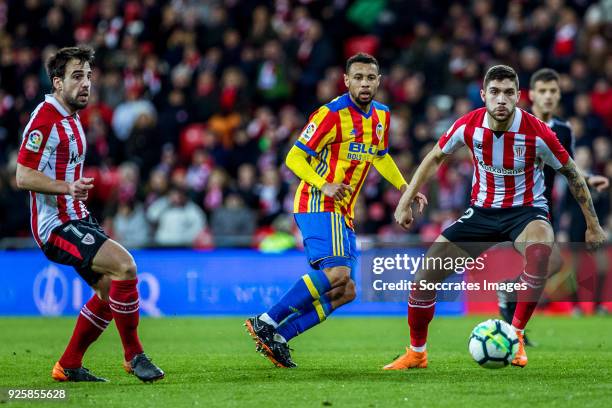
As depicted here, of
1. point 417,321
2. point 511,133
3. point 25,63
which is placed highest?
point 25,63

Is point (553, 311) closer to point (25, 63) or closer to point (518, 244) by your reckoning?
point (518, 244)

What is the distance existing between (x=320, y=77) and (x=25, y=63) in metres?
5.84

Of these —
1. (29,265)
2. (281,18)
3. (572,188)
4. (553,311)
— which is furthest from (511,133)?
(281,18)

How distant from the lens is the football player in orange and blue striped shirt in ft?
27.3

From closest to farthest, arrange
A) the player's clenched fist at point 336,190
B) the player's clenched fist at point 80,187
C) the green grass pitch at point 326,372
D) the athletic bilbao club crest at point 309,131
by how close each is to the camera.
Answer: the green grass pitch at point 326,372 < the player's clenched fist at point 80,187 < the player's clenched fist at point 336,190 < the athletic bilbao club crest at point 309,131

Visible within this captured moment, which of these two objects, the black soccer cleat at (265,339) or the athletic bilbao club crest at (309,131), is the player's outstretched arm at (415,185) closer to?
the athletic bilbao club crest at (309,131)

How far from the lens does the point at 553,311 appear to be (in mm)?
16062

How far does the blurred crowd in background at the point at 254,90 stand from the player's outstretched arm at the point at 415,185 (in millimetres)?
6881

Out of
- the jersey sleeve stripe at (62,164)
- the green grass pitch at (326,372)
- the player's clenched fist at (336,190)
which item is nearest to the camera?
the green grass pitch at (326,372)

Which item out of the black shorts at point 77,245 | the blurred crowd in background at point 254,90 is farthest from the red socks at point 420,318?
the blurred crowd in background at point 254,90

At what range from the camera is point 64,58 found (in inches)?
304

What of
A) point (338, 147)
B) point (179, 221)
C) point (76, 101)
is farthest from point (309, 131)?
point (179, 221)

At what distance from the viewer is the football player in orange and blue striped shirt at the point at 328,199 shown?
27.3 feet

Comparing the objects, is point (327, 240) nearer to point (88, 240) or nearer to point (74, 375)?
point (88, 240)
